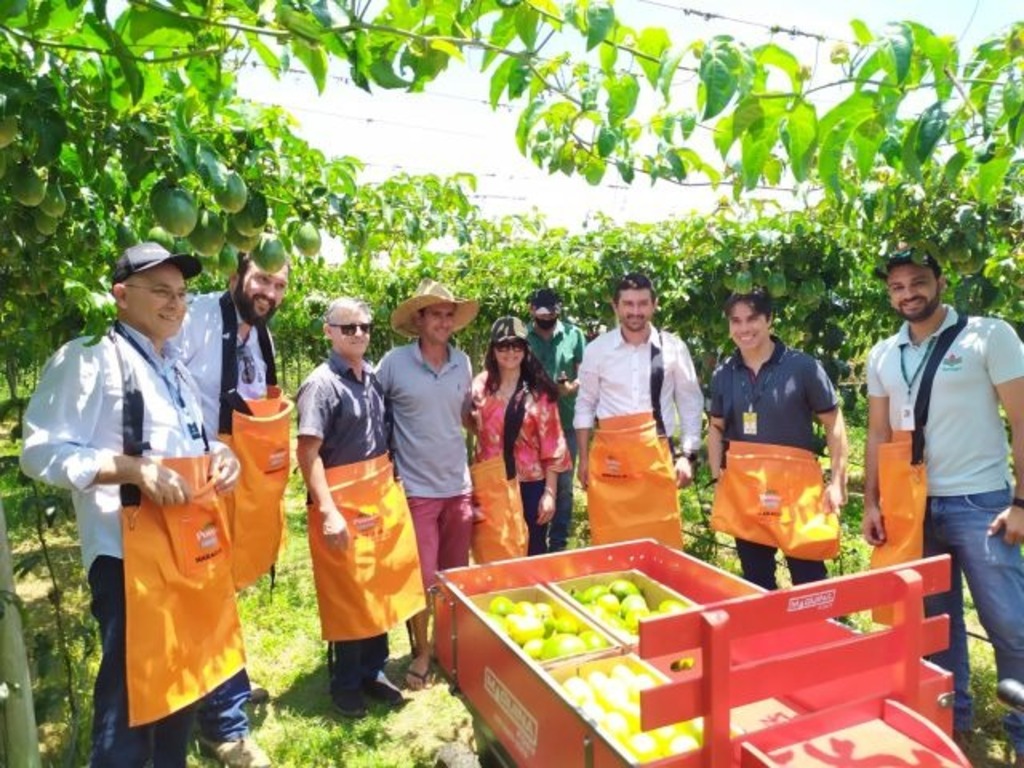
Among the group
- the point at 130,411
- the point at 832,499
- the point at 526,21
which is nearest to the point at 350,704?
the point at 130,411

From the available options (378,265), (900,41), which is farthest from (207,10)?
(378,265)

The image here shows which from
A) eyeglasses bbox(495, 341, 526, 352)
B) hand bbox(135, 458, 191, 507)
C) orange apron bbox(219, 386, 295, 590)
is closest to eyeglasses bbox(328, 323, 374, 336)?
orange apron bbox(219, 386, 295, 590)

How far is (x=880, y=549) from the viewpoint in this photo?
283 centimetres

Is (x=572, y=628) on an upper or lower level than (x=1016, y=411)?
lower

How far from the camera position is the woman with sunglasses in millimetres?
3736

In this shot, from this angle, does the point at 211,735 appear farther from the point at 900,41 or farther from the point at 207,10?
the point at 900,41

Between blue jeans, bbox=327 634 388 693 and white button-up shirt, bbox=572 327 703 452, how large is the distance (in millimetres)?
1484

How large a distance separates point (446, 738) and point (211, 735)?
0.92 metres

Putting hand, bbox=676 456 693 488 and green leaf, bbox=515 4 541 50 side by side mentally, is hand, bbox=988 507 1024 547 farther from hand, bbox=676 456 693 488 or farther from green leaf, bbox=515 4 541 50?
green leaf, bbox=515 4 541 50

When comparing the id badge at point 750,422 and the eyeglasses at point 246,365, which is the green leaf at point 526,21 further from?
the id badge at point 750,422

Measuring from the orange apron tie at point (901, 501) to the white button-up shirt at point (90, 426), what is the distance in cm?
239

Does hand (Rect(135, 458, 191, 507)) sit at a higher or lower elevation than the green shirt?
lower

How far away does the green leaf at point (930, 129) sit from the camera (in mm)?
1287

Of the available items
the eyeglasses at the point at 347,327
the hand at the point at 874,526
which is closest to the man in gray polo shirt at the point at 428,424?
the eyeglasses at the point at 347,327
